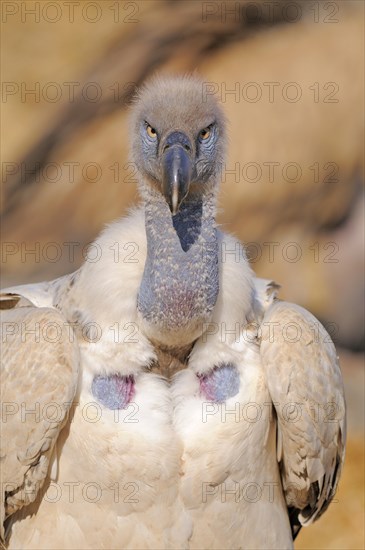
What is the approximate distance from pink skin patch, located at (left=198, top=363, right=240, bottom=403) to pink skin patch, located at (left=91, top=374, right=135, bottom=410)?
11.2 inches

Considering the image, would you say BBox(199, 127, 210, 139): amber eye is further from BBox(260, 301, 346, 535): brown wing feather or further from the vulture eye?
BBox(260, 301, 346, 535): brown wing feather

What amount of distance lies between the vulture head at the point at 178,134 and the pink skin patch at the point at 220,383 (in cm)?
70

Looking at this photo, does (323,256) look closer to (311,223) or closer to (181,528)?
(311,223)

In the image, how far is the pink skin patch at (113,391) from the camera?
3.85 m

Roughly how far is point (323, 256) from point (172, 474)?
3568 mm

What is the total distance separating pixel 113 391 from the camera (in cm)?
387

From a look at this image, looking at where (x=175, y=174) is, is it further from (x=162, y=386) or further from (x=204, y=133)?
(x=162, y=386)

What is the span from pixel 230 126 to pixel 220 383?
3164 millimetres

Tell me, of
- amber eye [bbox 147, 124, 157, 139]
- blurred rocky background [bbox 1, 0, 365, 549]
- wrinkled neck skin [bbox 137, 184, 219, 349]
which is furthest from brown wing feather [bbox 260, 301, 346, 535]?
blurred rocky background [bbox 1, 0, 365, 549]

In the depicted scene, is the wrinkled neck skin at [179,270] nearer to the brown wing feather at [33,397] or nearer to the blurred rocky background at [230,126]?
the brown wing feather at [33,397]

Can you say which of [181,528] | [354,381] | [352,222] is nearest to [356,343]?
[354,381]

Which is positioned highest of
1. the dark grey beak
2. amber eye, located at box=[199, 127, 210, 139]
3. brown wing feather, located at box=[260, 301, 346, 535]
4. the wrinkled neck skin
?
amber eye, located at box=[199, 127, 210, 139]

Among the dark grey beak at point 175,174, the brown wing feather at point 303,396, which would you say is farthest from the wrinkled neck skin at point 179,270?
the brown wing feather at point 303,396

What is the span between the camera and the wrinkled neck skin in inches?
146
